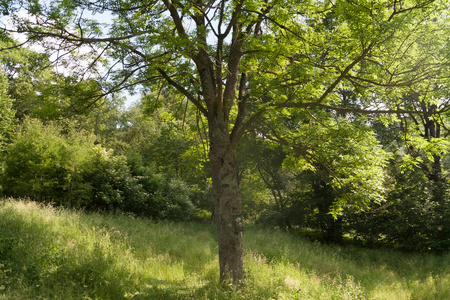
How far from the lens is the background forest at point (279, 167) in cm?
710

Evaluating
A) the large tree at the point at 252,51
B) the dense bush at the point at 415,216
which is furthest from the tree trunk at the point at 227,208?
the dense bush at the point at 415,216

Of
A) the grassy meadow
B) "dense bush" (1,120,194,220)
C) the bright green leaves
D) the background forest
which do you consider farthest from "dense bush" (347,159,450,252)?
"dense bush" (1,120,194,220)

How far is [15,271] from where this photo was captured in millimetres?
5676

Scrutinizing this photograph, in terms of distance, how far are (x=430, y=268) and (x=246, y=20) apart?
1189cm

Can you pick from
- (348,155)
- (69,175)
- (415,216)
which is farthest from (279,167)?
(348,155)

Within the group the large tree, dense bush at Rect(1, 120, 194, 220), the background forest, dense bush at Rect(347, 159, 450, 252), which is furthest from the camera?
dense bush at Rect(347, 159, 450, 252)

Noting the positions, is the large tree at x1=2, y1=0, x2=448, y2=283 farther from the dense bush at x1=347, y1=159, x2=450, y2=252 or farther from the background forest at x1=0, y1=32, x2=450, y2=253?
the dense bush at x1=347, y1=159, x2=450, y2=252

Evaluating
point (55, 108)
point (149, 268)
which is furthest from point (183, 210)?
point (55, 108)

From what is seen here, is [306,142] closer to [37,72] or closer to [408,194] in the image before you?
[37,72]

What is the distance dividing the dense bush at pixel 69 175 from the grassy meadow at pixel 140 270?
2669 mm

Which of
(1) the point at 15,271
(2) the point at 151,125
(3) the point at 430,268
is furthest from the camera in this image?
(2) the point at 151,125

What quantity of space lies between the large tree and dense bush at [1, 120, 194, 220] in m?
6.38

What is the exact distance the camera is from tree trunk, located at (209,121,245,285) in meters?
6.39

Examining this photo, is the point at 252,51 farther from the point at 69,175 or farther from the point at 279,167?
the point at 279,167
